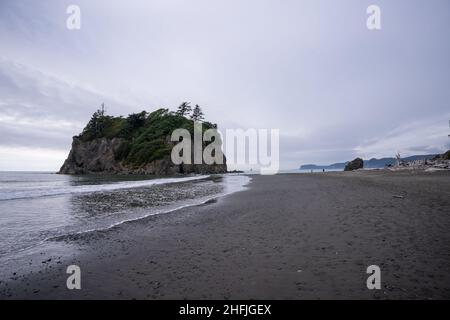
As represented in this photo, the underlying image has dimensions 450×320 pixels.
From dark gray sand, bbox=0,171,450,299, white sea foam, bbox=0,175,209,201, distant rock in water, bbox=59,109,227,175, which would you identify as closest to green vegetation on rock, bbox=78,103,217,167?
distant rock in water, bbox=59,109,227,175

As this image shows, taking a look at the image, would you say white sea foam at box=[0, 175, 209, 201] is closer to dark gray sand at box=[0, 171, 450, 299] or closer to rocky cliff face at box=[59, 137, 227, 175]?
dark gray sand at box=[0, 171, 450, 299]

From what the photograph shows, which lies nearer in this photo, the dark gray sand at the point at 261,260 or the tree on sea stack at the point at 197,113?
the dark gray sand at the point at 261,260

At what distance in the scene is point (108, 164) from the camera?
9325cm

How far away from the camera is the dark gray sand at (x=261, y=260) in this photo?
13.4 ft

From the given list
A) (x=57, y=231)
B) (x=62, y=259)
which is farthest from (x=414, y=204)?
(x=57, y=231)

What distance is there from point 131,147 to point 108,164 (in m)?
11.3

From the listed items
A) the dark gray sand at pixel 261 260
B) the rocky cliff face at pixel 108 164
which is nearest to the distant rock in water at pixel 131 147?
the rocky cliff face at pixel 108 164

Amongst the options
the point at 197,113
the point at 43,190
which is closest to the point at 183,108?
the point at 197,113

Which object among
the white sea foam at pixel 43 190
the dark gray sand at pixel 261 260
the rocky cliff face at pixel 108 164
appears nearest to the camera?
the dark gray sand at pixel 261 260

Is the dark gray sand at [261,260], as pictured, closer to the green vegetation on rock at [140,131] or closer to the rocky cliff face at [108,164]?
the rocky cliff face at [108,164]

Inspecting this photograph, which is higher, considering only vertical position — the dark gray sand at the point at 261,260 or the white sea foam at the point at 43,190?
the dark gray sand at the point at 261,260

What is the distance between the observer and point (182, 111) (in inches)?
4574

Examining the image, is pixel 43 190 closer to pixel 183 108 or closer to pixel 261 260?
pixel 261 260

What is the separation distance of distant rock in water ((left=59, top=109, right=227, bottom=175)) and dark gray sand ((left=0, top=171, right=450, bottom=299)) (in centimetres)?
7544
